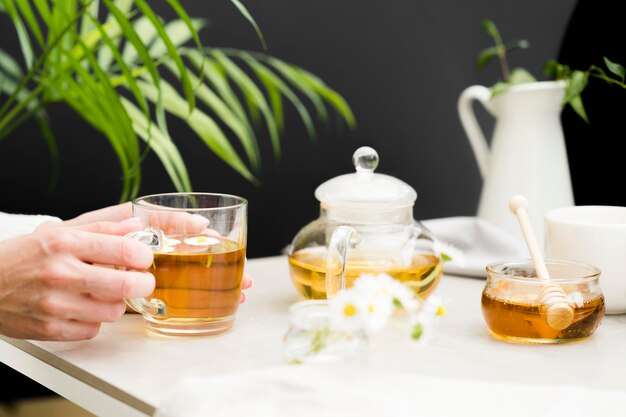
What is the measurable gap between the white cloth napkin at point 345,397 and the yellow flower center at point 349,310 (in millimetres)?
51

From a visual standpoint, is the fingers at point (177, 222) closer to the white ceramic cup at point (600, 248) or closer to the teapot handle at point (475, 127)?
the white ceramic cup at point (600, 248)

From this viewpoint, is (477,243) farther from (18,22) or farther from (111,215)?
(18,22)

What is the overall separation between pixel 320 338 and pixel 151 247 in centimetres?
27

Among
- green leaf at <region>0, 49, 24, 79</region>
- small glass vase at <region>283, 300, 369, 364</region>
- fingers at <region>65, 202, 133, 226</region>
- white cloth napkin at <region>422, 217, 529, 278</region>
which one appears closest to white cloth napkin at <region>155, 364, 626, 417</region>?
small glass vase at <region>283, 300, 369, 364</region>

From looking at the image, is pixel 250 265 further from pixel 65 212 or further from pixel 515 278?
pixel 65 212

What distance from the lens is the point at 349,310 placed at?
63 cm

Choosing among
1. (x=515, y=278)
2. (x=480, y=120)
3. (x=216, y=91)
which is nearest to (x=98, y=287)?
(x=515, y=278)

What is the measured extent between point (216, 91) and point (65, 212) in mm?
438

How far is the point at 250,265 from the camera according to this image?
51.4 inches

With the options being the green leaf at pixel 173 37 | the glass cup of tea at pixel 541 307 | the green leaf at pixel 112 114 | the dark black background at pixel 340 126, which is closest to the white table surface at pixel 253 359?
the glass cup of tea at pixel 541 307

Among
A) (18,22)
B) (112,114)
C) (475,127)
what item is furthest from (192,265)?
(475,127)

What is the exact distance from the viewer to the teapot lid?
38.7 inches

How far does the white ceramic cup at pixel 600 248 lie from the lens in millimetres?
979

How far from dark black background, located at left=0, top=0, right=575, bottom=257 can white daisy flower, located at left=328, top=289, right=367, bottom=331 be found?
1371 mm
